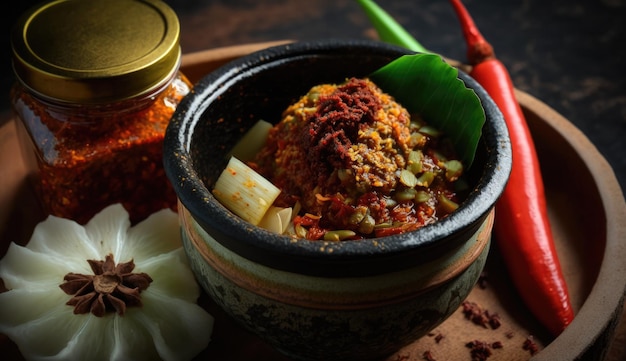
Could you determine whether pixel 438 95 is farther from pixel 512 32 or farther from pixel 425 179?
pixel 512 32

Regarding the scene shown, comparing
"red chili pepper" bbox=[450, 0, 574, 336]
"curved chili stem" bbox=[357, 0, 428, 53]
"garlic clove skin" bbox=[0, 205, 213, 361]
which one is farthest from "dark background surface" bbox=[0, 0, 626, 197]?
"garlic clove skin" bbox=[0, 205, 213, 361]

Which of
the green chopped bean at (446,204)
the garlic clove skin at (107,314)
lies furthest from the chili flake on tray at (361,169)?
the garlic clove skin at (107,314)

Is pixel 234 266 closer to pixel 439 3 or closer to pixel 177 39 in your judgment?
pixel 177 39

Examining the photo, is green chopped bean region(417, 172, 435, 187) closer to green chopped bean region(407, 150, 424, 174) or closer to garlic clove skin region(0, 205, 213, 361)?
green chopped bean region(407, 150, 424, 174)

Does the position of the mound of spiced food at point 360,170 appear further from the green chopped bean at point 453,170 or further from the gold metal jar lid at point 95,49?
the gold metal jar lid at point 95,49

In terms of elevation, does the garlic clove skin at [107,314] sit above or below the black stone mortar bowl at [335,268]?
below

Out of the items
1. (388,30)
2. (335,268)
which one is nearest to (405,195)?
(335,268)

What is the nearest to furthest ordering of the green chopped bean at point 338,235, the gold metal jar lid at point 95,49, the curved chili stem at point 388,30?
1. the green chopped bean at point 338,235
2. the gold metal jar lid at point 95,49
3. the curved chili stem at point 388,30
